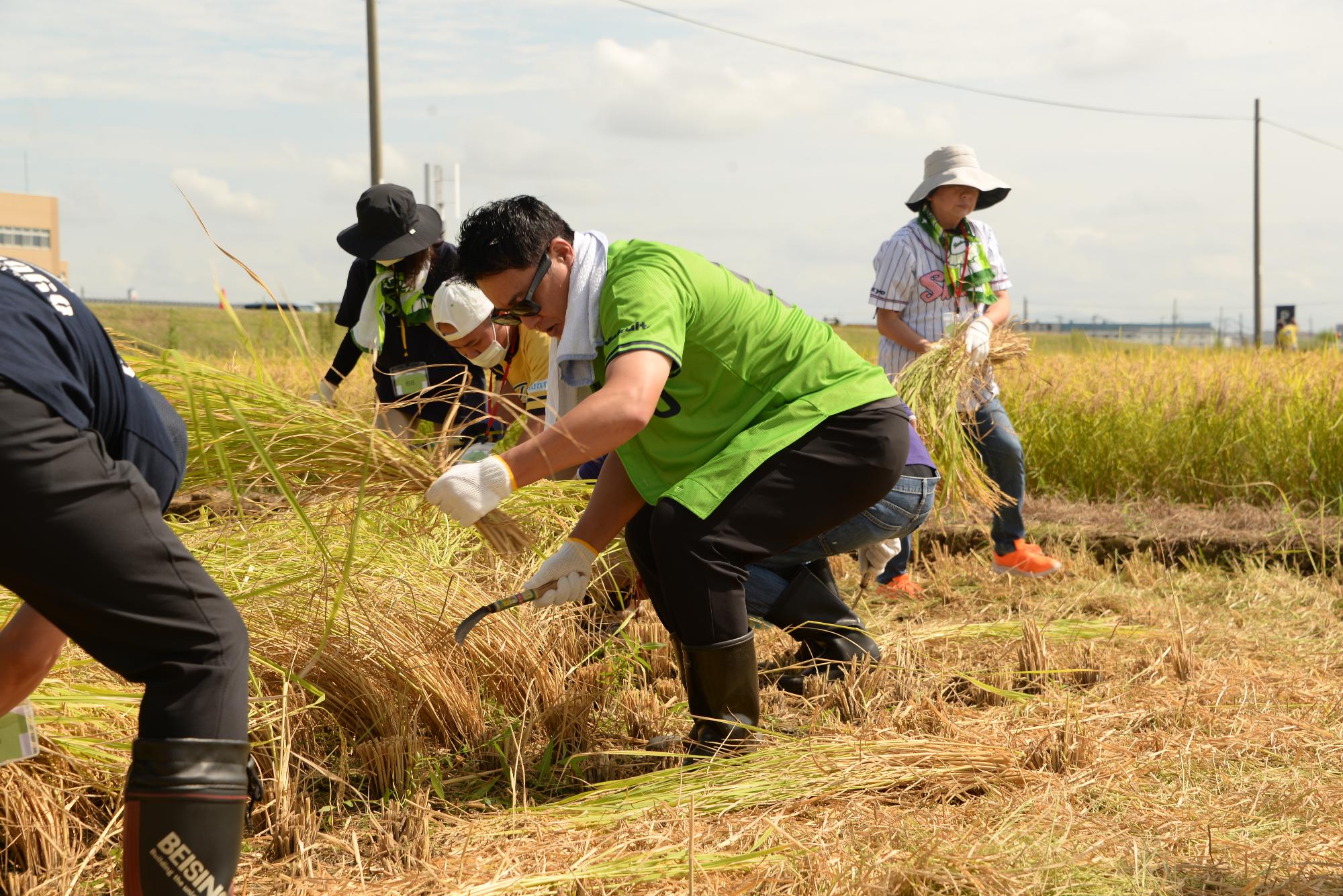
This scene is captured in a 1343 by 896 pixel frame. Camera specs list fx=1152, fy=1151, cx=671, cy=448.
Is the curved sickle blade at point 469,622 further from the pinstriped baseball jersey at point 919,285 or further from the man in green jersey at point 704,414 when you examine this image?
the pinstriped baseball jersey at point 919,285

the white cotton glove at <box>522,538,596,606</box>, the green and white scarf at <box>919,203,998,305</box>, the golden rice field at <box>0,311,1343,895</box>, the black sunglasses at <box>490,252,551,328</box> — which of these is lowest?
the golden rice field at <box>0,311,1343,895</box>

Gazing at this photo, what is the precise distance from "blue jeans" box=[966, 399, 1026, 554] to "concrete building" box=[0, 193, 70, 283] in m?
49.7

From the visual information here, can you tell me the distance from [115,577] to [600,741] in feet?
4.83

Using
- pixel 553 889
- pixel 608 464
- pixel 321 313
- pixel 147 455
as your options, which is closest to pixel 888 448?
pixel 608 464

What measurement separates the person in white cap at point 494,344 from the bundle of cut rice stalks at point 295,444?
951 millimetres

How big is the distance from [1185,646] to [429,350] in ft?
8.74

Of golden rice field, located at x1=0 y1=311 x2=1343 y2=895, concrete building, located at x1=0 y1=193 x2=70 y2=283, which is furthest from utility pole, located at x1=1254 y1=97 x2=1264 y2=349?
concrete building, located at x1=0 y1=193 x2=70 y2=283

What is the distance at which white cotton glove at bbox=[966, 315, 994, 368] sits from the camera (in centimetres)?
409

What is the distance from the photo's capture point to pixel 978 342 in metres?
4.10

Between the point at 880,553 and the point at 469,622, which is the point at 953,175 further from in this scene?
the point at 469,622

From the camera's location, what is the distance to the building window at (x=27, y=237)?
Answer: 47.3 meters

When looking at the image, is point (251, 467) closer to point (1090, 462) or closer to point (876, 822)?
point (876, 822)

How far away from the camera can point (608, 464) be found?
2.80 metres

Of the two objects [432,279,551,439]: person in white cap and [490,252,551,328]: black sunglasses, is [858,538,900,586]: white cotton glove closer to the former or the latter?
[432,279,551,439]: person in white cap
